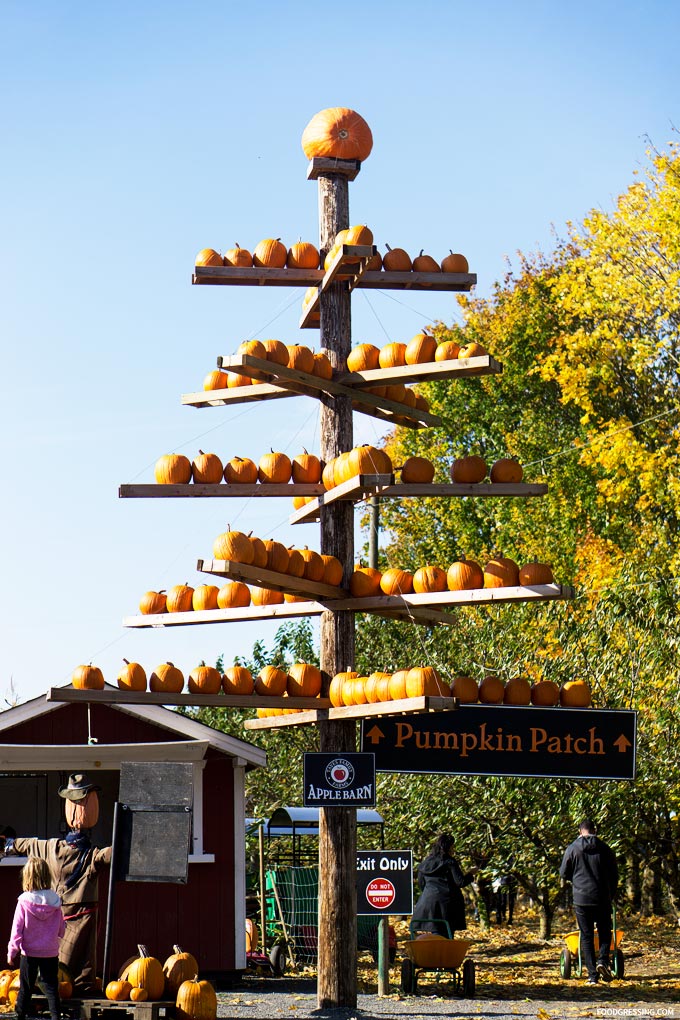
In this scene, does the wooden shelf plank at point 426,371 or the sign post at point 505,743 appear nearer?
the sign post at point 505,743

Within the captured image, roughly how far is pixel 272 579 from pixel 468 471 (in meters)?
2.41

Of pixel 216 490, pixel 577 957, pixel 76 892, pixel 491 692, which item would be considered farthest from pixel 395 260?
pixel 577 957

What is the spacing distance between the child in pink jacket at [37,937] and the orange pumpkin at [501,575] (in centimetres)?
454

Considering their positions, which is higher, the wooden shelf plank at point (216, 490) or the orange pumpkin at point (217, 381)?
the orange pumpkin at point (217, 381)

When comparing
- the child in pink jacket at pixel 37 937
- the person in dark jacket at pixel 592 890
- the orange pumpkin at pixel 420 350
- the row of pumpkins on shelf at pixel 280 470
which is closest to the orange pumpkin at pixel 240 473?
the row of pumpkins on shelf at pixel 280 470

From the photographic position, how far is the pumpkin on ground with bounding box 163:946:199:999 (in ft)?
42.8

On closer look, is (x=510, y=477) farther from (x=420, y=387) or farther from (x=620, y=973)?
(x=420, y=387)

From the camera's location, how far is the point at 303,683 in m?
13.4

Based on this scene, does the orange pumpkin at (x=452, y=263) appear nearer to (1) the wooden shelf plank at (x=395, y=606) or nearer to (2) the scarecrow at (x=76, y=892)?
(1) the wooden shelf plank at (x=395, y=606)

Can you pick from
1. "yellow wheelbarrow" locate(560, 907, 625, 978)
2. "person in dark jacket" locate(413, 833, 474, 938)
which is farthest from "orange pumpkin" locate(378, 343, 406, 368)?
"yellow wheelbarrow" locate(560, 907, 625, 978)

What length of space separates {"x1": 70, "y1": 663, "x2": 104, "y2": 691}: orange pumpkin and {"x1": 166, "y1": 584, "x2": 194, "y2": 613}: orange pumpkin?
3.70 feet

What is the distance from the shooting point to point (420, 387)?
40500 mm

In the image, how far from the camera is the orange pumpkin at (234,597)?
1405cm

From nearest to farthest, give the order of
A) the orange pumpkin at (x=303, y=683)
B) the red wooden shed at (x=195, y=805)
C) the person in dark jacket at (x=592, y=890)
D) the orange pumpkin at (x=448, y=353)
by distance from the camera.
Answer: the orange pumpkin at (x=303, y=683) → the orange pumpkin at (x=448, y=353) → the person in dark jacket at (x=592, y=890) → the red wooden shed at (x=195, y=805)
